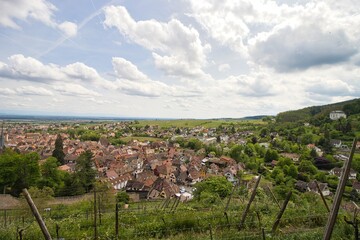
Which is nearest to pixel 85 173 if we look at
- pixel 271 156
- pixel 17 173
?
pixel 17 173

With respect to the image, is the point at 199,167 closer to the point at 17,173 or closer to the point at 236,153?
the point at 236,153

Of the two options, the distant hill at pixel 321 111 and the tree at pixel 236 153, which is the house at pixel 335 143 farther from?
the distant hill at pixel 321 111

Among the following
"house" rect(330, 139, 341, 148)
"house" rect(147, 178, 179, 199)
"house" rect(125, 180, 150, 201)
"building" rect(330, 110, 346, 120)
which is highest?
"building" rect(330, 110, 346, 120)

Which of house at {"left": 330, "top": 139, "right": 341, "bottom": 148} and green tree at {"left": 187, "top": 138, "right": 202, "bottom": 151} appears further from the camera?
green tree at {"left": 187, "top": 138, "right": 202, "bottom": 151}

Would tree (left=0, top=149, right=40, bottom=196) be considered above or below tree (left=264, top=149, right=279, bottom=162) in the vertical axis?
above

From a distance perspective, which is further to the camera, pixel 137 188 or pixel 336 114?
pixel 336 114

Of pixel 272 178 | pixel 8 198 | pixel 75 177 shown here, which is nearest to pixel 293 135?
pixel 272 178

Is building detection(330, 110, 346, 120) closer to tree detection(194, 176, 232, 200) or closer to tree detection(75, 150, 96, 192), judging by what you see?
tree detection(194, 176, 232, 200)

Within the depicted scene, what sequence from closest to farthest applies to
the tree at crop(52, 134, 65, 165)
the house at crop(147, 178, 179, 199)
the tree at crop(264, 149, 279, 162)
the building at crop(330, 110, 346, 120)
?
the house at crop(147, 178, 179, 199)
the tree at crop(52, 134, 65, 165)
the tree at crop(264, 149, 279, 162)
the building at crop(330, 110, 346, 120)

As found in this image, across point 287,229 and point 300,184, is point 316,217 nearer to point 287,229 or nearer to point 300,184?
point 287,229

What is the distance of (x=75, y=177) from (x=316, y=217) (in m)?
28.9

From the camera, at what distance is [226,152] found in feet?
224

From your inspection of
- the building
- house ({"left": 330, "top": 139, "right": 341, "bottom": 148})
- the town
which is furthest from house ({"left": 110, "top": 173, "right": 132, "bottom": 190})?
the building

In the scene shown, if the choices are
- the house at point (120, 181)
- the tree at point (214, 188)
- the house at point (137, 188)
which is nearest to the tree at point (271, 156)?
the house at point (137, 188)
